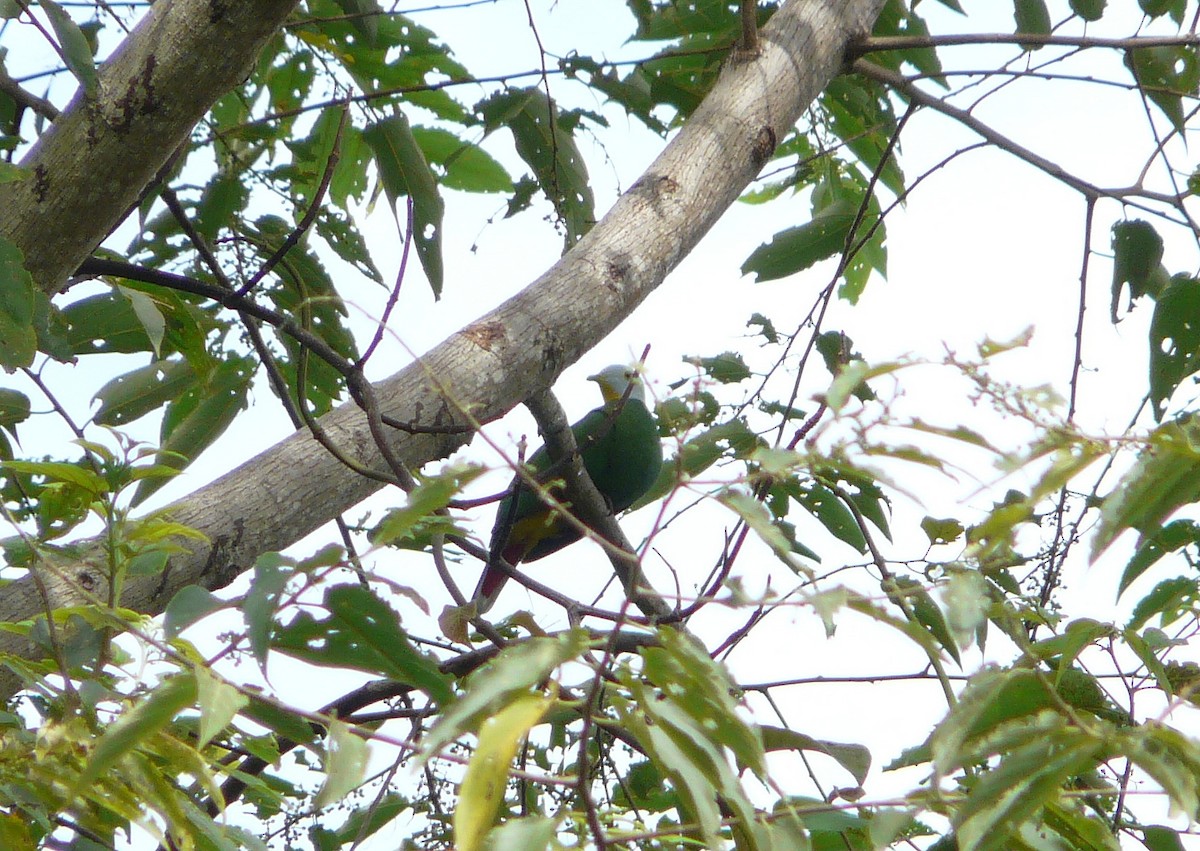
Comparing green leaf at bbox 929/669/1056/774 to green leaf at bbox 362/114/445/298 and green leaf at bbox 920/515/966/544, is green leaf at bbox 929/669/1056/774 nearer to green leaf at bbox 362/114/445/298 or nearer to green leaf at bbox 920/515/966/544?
green leaf at bbox 920/515/966/544

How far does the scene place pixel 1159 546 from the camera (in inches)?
40.2

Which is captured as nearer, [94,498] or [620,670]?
[620,670]

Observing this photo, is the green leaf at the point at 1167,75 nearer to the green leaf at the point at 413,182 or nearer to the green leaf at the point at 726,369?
the green leaf at the point at 726,369

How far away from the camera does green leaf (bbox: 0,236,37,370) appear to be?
102 centimetres

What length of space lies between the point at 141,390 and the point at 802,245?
3.63 ft

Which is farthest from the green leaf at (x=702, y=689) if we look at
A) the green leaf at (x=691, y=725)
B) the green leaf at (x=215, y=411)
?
the green leaf at (x=215, y=411)

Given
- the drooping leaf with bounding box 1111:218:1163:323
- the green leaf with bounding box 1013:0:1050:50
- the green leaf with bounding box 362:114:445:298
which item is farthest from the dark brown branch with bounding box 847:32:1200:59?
the green leaf with bounding box 362:114:445:298

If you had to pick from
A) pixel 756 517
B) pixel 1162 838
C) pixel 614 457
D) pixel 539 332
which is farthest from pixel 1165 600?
pixel 614 457

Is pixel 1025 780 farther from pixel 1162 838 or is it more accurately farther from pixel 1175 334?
pixel 1175 334

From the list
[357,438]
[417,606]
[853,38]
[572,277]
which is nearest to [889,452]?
[417,606]

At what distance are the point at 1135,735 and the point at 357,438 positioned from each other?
96 centimetres

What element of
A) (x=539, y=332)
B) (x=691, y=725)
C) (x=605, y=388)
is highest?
(x=605, y=388)

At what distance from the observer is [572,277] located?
1556 millimetres

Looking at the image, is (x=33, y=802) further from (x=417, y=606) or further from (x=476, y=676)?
(x=476, y=676)
